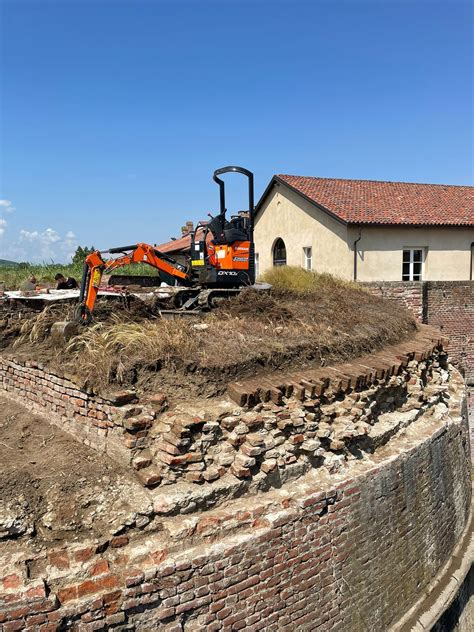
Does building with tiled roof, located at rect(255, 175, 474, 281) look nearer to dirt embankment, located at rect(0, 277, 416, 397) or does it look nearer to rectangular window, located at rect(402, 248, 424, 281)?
rectangular window, located at rect(402, 248, 424, 281)

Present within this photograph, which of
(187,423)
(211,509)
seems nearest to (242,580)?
(211,509)

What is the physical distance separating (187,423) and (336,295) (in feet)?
19.1

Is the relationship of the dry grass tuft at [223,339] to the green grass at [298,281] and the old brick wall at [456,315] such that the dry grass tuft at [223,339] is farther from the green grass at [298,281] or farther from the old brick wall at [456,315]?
the old brick wall at [456,315]

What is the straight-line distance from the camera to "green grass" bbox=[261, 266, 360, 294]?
991 centimetres

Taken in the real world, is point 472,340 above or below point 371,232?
below

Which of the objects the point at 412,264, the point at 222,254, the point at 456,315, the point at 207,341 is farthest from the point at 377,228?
the point at 207,341

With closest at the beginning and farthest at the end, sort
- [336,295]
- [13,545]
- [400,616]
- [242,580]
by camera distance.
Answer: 1. [13,545]
2. [242,580]
3. [400,616]
4. [336,295]

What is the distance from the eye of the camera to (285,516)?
408 cm

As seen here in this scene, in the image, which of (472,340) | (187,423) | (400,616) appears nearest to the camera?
(187,423)

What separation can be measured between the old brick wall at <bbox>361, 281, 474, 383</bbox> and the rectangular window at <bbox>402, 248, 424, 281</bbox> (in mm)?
3140

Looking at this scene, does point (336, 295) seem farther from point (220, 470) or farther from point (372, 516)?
point (220, 470)

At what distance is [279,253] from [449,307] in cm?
877

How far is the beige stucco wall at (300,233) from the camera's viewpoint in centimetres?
1767

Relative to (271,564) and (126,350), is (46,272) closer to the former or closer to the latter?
(126,350)
